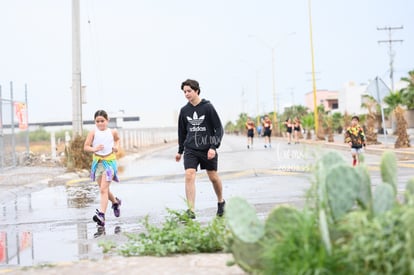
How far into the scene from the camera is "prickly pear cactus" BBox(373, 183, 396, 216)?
162 inches

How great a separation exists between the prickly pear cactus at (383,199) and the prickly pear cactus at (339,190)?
14 cm

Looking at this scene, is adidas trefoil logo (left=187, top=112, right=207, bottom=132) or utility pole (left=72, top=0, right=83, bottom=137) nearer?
adidas trefoil logo (left=187, top=112, right=207, bottom=132)

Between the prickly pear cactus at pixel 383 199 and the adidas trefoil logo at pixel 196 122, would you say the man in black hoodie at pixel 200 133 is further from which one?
the prickly pear cactus at pixel 383 199

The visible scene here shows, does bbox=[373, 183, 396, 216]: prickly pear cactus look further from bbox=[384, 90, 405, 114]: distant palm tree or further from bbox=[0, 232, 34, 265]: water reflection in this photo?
bbox=[384, 90, 405, 114]: distant palm tree

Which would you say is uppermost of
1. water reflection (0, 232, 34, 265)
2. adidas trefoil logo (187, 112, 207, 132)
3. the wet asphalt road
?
adidas trefoil logo (187, 112, 207, 132)

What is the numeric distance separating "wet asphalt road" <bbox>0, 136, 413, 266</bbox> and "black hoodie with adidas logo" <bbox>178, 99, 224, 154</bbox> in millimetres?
775

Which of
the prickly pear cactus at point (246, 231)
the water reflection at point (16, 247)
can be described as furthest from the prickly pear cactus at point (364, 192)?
the water reflection at point (16, 247)

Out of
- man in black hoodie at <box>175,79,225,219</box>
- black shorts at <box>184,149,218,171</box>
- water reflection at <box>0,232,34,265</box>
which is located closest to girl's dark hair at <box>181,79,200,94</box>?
man in black hoodie at <box>175,79,225,219</box>

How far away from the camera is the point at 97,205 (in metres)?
11.7

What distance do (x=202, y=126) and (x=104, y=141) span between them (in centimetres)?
149

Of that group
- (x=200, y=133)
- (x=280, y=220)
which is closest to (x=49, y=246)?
(x=200, y=133)

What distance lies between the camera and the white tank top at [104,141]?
364 inches

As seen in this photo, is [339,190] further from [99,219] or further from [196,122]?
[99,219]

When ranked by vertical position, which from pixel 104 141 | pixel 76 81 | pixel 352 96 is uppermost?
pixel 352 96
